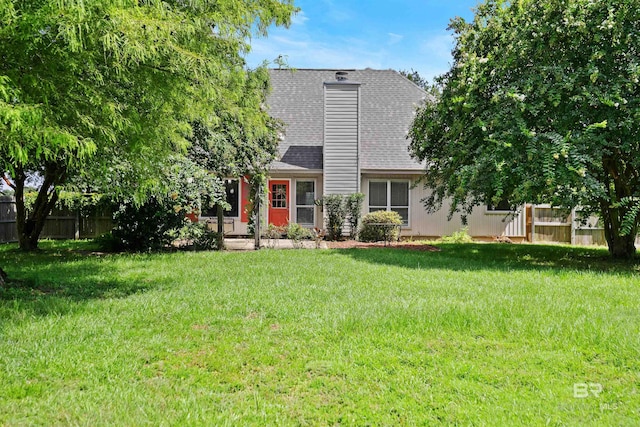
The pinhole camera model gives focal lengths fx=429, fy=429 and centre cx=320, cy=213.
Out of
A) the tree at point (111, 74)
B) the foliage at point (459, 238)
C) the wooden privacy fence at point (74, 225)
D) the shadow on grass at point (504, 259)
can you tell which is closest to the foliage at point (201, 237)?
the shadow on grass at point (504, 259)

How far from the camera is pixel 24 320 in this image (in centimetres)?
466

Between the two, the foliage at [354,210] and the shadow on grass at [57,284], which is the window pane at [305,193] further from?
the shadow on grass at [57,284]

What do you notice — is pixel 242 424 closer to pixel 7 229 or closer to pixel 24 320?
pixel 24 320

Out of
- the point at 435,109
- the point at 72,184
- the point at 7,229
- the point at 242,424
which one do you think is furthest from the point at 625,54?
the point at 7,229

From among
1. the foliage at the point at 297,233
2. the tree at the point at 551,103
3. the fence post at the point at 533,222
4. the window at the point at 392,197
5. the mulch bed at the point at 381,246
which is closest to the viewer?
the tree at the point at 551,103

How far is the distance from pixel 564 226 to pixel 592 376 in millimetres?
15562

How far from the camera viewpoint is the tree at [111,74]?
402cm

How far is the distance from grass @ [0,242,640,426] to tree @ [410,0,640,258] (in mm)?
2358

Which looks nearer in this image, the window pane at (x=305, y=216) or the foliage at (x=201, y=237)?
the foliage at (x=201, y=237)

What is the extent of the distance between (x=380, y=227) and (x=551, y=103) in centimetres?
710

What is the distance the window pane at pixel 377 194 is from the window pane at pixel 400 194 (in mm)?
312

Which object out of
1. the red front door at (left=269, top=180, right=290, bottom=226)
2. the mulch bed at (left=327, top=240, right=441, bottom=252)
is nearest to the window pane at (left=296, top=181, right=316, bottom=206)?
the red front door at (left=269, top=180, right=290, bottom=226)

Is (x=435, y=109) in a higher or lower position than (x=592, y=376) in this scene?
higher

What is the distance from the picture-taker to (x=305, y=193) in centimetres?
1655
